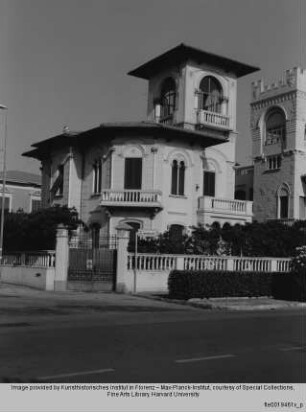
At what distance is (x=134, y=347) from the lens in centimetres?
1009

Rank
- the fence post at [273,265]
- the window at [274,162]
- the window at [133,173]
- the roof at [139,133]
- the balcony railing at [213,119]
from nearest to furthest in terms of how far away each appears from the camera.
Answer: the fence post at [273,265], the roof at [139,133], the window at [133,173], the balcony railing at [213,119], the window at [274,162]

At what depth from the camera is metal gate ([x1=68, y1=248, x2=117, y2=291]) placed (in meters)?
24.1

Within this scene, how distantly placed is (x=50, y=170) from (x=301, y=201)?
1657 centimetres

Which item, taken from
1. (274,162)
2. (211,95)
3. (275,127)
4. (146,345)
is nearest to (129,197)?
(211,95)

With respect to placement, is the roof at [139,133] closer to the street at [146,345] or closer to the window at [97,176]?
the window at [97,176]

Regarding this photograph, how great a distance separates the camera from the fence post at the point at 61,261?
78.5 ft

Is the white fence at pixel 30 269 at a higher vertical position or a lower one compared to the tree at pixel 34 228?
lower

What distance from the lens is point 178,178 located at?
32.6 m

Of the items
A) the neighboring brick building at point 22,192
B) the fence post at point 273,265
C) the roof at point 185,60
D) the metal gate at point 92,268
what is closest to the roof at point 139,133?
the roof at point 185,60

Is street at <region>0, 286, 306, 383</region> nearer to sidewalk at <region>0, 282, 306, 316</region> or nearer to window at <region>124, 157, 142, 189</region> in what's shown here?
sidewalk at <region>0, 282, 306, 316</region>

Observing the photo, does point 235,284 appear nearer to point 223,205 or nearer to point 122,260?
point 122,260

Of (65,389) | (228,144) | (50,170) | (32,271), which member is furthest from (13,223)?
(65,389)

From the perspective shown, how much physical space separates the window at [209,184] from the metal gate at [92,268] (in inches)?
423

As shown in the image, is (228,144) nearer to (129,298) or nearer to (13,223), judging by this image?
(13,223)
